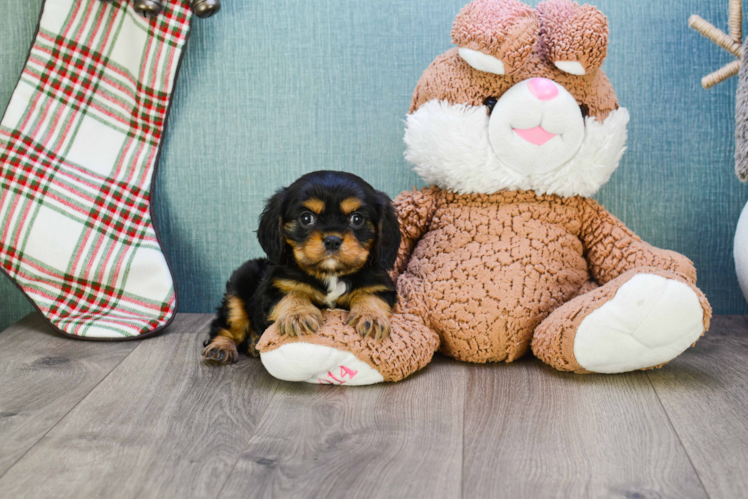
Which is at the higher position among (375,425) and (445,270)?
(445,270)

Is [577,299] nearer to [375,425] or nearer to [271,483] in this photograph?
[375,425]

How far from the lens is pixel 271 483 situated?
1227 millimetres

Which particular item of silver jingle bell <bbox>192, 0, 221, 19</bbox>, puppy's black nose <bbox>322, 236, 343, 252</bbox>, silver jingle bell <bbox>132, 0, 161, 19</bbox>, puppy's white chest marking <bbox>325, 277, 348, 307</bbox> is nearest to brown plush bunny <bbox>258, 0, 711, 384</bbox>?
puppy's white chest marking <bbox>325, 277, 348, 307</bbox>

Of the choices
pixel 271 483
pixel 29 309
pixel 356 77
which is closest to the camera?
pixel 271 483

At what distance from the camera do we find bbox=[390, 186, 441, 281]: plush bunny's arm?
200 cm

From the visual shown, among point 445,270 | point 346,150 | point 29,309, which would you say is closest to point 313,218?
point 445,270

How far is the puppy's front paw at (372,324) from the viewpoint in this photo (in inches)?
65.4

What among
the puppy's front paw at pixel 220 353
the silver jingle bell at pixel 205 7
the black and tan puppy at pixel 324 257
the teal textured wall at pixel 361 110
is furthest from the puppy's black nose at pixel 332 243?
the silver jingle bell at pixel 205 7

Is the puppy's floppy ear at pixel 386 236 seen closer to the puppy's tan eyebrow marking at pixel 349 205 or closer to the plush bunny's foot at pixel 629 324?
the puppy's tan eyebrow marking at pixel 349 205

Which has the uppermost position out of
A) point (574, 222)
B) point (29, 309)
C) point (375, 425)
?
point (574, 222)

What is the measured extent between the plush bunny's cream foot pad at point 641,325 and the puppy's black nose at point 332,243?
640 mm

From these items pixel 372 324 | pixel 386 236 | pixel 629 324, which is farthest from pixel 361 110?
pixel 629 324

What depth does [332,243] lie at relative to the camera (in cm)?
162

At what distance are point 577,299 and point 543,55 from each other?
0.68m
